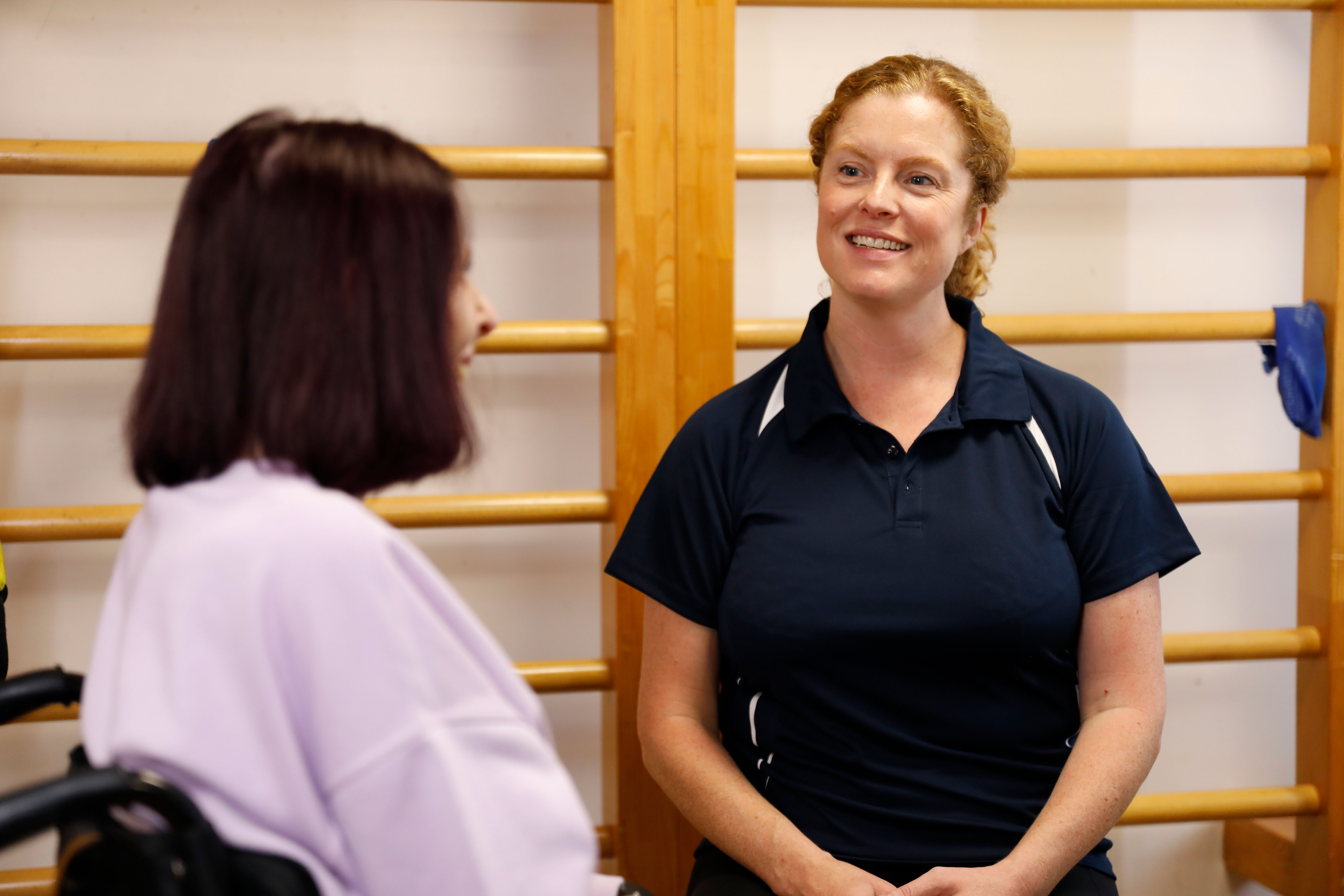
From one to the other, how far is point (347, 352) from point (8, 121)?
129 cm

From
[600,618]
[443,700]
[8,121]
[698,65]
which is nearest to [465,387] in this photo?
[600,618]

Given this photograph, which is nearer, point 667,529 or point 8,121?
point 667,529

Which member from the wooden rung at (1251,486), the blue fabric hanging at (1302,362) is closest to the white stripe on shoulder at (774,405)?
the wooden rung at (1251,486)

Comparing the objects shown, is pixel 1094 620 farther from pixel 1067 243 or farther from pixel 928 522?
pixel 1067 243

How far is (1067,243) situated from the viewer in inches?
79.5

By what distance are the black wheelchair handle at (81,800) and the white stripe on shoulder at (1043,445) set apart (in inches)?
43.3

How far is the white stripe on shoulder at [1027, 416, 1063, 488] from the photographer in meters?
1.43

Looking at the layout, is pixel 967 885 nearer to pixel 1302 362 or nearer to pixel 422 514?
pixel 422 514

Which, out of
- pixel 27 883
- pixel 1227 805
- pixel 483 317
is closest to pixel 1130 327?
pixel 1227 805

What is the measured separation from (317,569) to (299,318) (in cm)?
19

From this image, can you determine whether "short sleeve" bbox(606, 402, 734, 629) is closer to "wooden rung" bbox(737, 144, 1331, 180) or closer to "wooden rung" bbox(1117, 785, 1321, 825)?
"wooden rung" bbox(737, 144, 1331, 180)

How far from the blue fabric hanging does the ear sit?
2.22 feet

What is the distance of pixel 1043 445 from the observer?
1.43 meters

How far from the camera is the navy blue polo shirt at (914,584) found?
1361 mm
